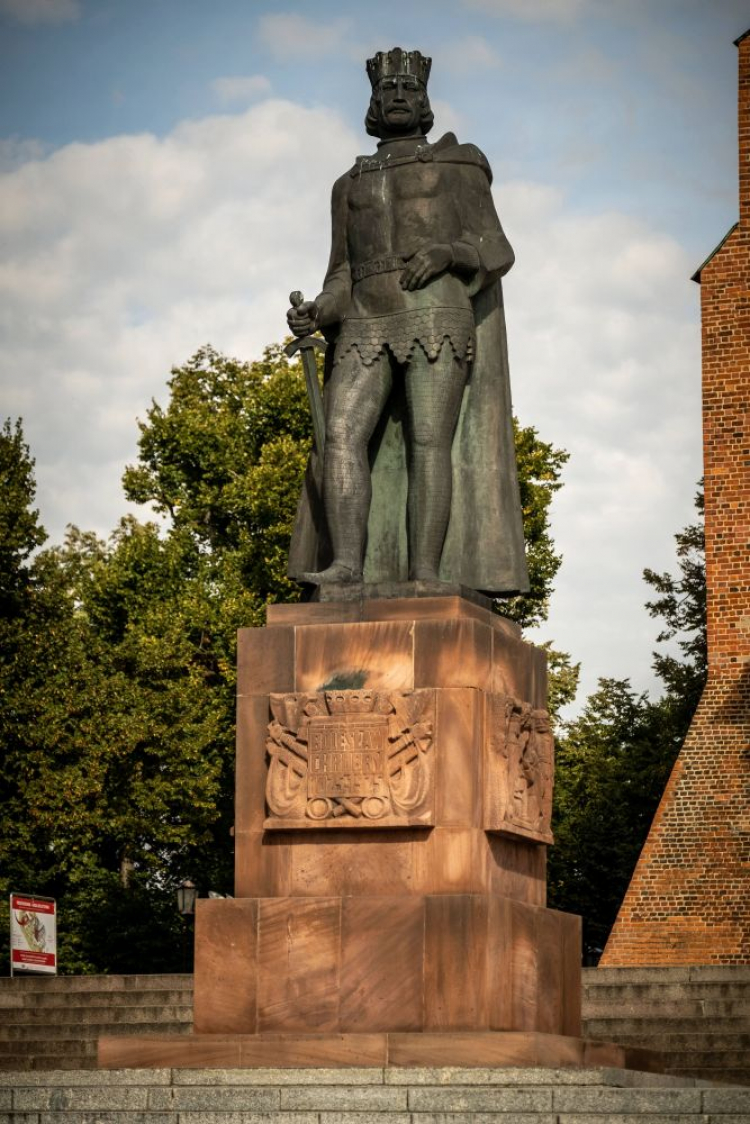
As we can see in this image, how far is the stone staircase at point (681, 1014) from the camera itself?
21047mm

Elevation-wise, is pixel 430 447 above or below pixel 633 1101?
above

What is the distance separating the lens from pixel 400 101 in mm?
15453

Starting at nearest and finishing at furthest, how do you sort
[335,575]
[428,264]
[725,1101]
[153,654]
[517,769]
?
[725,1101] → [517,769] → [335,575] → [428,264] → [153,654]

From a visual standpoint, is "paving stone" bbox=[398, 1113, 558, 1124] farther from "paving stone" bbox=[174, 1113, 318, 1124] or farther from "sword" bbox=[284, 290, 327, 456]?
"sword" bbox=[284, 290, 327, 456]

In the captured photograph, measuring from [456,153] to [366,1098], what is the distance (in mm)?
6114

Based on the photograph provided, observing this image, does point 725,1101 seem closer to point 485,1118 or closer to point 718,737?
point 485,1118

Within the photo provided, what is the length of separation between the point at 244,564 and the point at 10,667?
9.13 meters

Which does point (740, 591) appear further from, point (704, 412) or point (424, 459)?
point (424, 459)

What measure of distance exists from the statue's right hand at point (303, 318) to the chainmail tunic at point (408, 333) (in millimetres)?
271

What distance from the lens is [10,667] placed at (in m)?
34.5

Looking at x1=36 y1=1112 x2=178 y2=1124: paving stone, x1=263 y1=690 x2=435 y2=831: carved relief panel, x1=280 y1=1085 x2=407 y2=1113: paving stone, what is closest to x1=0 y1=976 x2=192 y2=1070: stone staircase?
x1=263 y1=690 x2=435 y2=831: carved relief panel

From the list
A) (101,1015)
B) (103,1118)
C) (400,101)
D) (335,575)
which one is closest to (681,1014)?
(101,1015)

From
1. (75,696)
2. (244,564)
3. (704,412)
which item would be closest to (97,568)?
(244,564)

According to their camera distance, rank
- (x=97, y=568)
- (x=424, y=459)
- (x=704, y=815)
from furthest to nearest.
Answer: (x=97, y=568) < (x=704, y=815) < (x=424, y=459)
